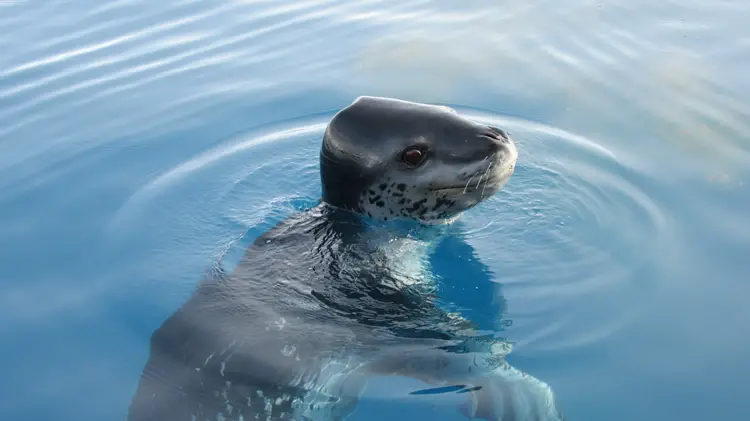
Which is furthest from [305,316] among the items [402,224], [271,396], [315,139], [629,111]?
[629,111]

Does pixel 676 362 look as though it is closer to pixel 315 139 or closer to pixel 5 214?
pixel 315 139

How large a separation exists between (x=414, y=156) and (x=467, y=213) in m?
1.24

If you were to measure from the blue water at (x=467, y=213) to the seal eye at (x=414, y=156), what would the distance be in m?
0.96

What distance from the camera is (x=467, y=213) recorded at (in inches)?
266

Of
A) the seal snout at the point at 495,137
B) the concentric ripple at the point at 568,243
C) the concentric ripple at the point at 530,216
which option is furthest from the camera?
the concentric ripple at the point at 530,216

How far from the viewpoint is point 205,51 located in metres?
11.4

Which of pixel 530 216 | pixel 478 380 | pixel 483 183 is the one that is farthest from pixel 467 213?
pixel 478 380

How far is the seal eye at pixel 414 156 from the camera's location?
18.6 ft

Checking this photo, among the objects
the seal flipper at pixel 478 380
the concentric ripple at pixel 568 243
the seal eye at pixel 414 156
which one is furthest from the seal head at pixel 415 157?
the seal flipper at pixel 478 380

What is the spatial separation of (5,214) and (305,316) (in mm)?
3965

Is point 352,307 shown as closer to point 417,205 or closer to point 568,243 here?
point 417,205

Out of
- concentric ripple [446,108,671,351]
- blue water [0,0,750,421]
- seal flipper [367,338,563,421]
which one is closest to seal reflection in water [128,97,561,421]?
seal flipper [367,338,563,421]

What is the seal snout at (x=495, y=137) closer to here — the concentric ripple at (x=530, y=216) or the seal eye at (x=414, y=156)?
the seal eye at (x=414, y=156)

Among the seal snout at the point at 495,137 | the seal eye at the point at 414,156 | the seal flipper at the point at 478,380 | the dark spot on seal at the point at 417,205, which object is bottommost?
the seal flipper at the point at 478,380
